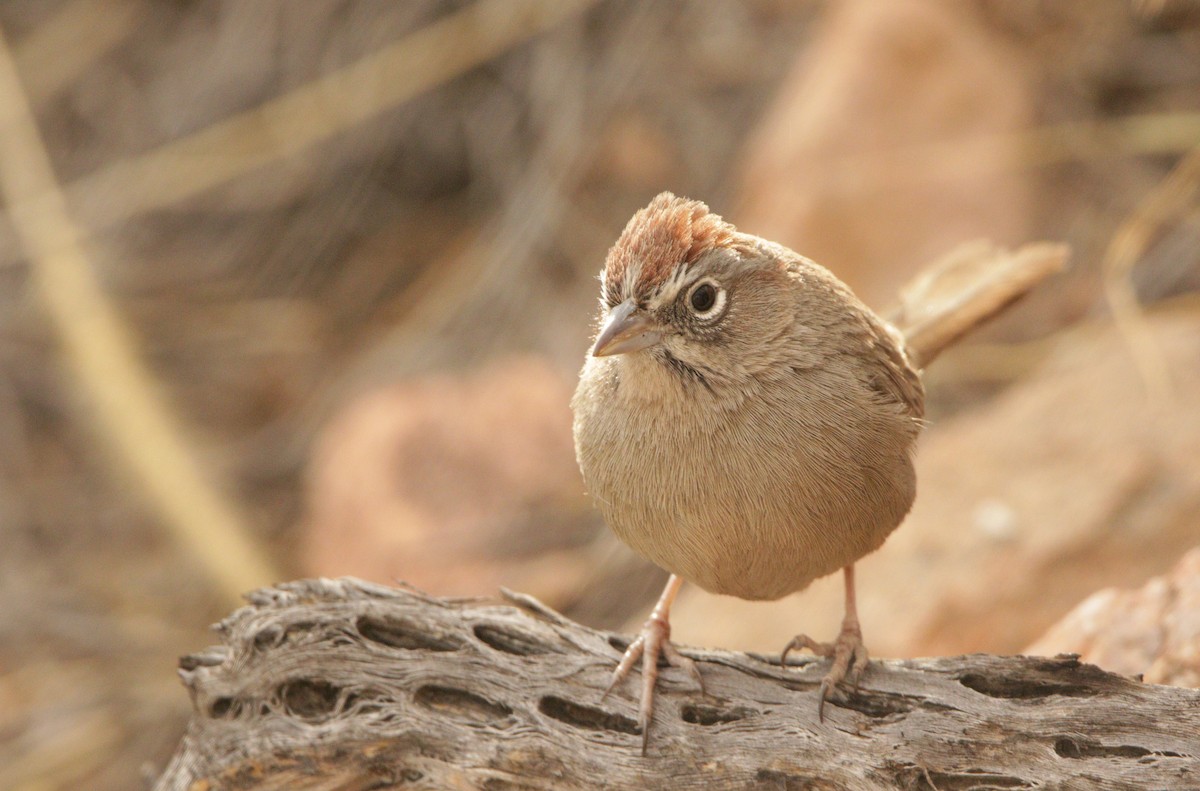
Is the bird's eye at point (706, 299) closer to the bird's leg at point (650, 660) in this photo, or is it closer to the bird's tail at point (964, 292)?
the bird's leg at point (650, 660)

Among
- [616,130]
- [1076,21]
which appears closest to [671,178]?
[616,130]

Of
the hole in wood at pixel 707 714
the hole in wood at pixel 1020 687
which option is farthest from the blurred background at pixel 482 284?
the hole in wood at pixel 707 714

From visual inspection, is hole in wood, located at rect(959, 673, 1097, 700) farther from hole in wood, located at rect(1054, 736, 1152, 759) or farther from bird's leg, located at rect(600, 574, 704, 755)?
bird's leg, located at rect(600, 574, 704, 755)

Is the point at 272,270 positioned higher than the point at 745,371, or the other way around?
the point at 272,270

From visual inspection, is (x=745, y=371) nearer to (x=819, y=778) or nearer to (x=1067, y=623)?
(x=819, y=778)

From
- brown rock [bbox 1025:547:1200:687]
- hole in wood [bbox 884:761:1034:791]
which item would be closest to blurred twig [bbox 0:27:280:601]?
brown rock [bbox 1025:547:1200:687]

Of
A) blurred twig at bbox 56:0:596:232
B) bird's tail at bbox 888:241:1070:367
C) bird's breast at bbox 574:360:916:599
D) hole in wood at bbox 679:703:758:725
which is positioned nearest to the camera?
bird's breast at bbox 574:360:916:599
